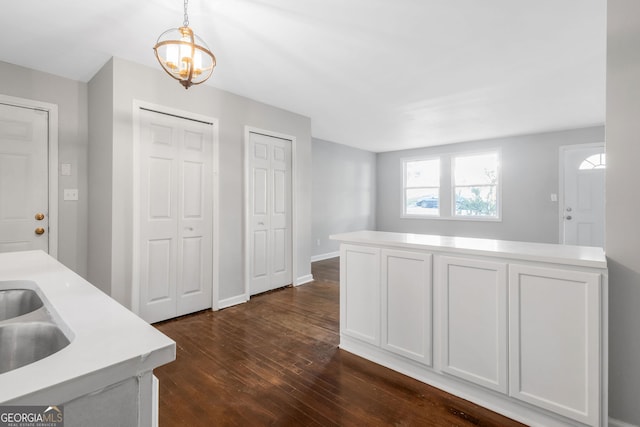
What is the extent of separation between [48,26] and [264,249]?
284 cm

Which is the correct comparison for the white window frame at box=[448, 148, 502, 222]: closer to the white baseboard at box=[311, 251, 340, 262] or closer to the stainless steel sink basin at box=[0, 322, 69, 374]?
the white baseboard at box=[311, 251, 340, 262]

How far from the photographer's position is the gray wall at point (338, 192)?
617cm

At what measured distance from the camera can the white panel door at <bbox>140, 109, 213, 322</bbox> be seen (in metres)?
2.86

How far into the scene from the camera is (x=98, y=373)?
1.84ft

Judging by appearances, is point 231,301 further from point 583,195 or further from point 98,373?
point 583,195

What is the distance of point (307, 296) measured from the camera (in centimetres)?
384

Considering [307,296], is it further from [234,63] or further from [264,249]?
[234,63]

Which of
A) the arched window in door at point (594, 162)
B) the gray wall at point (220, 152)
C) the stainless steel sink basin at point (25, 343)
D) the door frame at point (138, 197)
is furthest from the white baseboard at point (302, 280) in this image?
the arched window in door at point (594, 162)

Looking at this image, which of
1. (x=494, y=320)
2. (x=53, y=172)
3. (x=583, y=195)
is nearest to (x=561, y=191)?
(x=583, y=195)

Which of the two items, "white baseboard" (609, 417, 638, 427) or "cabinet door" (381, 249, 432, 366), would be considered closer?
"white baseboard" (609, 417, 638, 427)

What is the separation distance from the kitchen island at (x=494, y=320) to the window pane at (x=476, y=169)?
501cm

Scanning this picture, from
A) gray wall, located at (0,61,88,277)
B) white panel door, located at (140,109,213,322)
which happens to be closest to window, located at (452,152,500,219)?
white panel door, located at (140,109,213,322)

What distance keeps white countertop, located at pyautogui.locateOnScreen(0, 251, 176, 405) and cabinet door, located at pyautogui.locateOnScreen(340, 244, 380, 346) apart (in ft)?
5.38

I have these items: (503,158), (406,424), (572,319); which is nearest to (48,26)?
(406,424)
